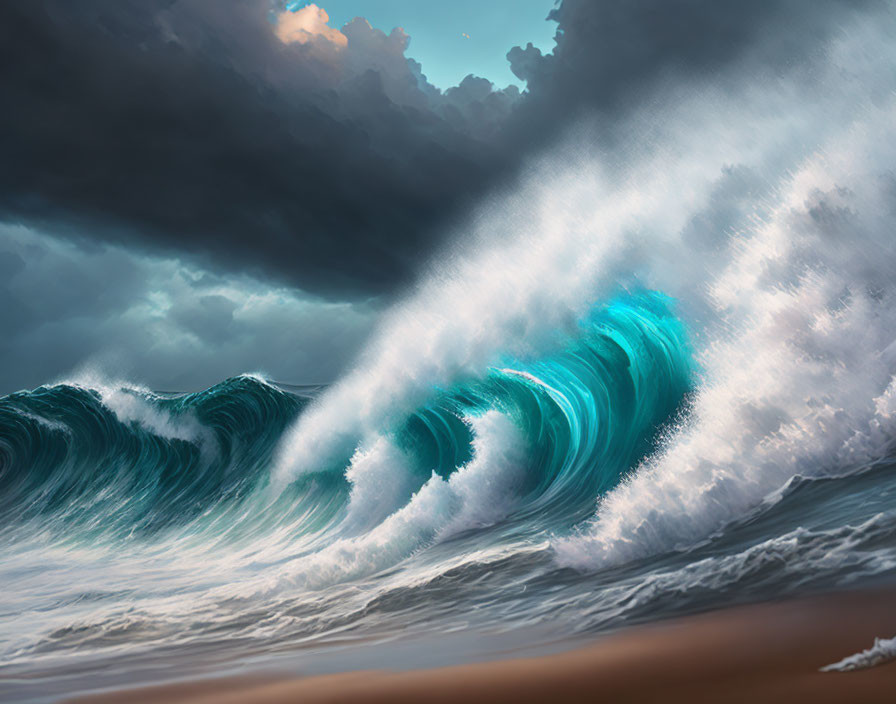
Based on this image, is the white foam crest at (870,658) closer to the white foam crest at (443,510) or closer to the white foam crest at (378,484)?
the white foam crest at (443,510)

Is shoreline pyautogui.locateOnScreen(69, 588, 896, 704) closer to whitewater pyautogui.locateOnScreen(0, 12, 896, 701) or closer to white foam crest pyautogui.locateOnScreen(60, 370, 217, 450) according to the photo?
whitewater pyautogui.locateOnScreen(0, 12, 896, 701)

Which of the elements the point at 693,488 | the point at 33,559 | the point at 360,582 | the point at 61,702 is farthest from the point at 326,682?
the point at 33,559

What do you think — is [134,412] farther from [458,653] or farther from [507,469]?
[458,653]

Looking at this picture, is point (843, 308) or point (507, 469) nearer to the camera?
point (843, 308)

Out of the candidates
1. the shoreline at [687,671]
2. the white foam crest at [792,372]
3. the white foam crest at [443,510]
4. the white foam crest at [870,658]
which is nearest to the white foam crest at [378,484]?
the white foam crest at [443,510]

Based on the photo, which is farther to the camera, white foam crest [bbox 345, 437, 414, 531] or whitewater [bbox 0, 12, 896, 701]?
white foam crest [bbox 345, 437, 414, 531]

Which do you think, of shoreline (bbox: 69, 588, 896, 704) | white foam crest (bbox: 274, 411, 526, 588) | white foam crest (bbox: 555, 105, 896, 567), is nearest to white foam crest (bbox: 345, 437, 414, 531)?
white foam crest (bbox: 274, 411, 526, 588)

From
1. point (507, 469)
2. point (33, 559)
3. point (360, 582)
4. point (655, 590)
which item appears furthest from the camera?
point (33, 559)

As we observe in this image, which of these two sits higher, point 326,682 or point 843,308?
point 843,308
